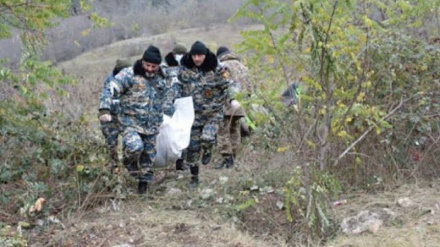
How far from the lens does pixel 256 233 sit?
16.5ft

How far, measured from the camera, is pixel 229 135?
A: 7070mm

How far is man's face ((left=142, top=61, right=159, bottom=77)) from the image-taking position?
565cm

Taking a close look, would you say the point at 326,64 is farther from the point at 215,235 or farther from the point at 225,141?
the point at 225,141

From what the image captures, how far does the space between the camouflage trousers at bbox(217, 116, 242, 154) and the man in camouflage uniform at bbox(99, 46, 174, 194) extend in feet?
3.90

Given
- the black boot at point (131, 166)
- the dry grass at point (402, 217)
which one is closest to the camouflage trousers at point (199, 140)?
the black boot at point (131, 166)

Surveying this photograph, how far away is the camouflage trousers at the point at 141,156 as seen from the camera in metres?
5.61

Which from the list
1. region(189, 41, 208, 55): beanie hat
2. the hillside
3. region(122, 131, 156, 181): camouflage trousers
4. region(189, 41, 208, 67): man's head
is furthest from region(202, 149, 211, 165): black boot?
region(189, 41, 208, 55): beanie hat

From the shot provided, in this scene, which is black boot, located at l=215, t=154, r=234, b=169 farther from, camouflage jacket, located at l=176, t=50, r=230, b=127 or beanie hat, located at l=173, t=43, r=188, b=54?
beanie hat, located at l=173, t=43, r=188, b=54

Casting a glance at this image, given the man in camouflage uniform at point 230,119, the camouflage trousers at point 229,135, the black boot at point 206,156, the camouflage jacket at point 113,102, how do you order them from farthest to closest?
the camouflage trousers at point 229,135 < the man in camouflage uniform at point 230,119 < the black boot at point 206,156 < the camouflage jacket at point 113,102

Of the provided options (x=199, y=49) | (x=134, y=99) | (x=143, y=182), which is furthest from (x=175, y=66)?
(x=143, y=182)

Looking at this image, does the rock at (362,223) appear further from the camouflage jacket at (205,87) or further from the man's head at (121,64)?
the man's head at (121,64)

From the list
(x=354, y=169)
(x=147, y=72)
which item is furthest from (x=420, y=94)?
(x=147, y=72)

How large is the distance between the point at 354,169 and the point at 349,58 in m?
1.32

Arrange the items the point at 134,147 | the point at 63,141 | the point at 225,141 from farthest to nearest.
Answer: the point at 225,141
the point at 63,141
the point at 134,147
